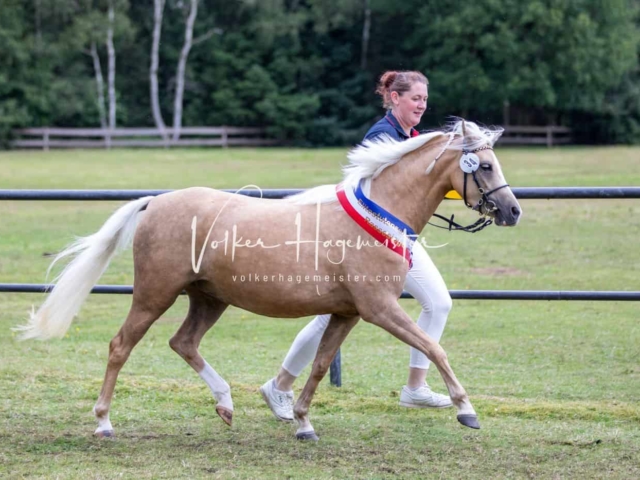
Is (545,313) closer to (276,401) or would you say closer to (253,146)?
(276,401)

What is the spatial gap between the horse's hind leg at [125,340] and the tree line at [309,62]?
40577mm

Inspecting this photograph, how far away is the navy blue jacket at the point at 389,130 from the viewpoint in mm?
5590

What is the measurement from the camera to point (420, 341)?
4926 millimetres

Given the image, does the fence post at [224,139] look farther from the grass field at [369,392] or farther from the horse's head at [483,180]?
the horse's head at [483,180]

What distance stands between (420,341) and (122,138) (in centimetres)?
4318

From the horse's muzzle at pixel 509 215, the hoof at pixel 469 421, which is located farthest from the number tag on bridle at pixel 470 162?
the hoof at pixel 469 421

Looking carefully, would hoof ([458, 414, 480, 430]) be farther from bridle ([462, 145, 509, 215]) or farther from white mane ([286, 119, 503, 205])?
white mane ([286, 119, 503, 205])

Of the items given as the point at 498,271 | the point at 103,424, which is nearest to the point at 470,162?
the point at 103,424

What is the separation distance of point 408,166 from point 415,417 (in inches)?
66.0

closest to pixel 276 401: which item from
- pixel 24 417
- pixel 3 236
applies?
pixel 24 417

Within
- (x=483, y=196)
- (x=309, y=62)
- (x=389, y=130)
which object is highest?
(x=389, y=130)

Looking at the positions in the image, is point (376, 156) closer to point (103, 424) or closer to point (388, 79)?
point (388, 79)

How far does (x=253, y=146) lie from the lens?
4803 cm

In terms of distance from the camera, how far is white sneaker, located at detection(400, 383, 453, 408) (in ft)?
19.6
